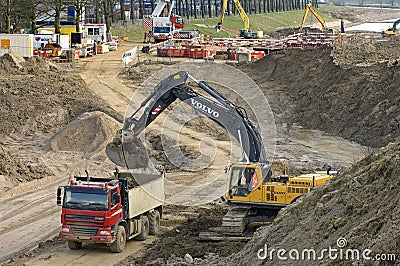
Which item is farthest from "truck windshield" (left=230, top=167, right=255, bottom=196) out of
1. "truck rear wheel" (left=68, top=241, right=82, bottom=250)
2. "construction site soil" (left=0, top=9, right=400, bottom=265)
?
"truck rear wheel" (left=68, top=241, right=82, bottom=250)

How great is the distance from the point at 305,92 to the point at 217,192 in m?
19.3

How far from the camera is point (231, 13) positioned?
135375 mm

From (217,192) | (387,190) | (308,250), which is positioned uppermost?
(387,190)

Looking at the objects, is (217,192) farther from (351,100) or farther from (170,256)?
(351,100)

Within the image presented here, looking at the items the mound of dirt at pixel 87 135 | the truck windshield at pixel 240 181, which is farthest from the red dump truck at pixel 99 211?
the mound of dirt at pixel 87 135

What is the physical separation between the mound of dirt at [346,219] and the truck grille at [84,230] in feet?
13.4

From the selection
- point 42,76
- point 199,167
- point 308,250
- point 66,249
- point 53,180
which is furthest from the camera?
point 42,76

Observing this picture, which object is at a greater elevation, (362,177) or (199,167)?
(362,177)

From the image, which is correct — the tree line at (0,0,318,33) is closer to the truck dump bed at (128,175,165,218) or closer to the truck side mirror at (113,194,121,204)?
the truck dump bed at (128,175,165,218)

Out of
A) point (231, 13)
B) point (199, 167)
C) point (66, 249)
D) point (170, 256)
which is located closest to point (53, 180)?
point (199, 167)

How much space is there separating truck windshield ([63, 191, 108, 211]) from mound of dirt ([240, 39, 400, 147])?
1993 cm

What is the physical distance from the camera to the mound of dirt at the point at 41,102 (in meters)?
40.4

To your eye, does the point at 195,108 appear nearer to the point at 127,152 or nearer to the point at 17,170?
the point at 127,152

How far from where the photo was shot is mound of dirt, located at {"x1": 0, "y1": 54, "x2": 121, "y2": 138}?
40.4 m
